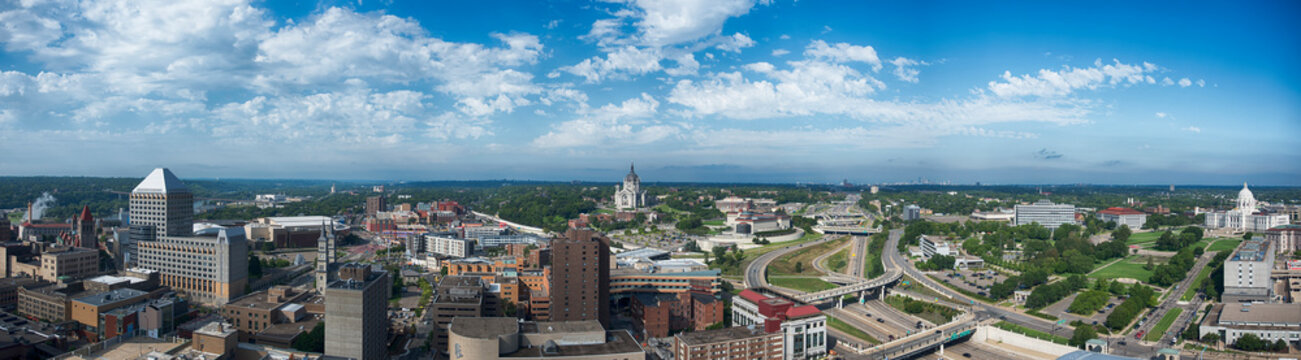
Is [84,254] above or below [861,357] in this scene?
above

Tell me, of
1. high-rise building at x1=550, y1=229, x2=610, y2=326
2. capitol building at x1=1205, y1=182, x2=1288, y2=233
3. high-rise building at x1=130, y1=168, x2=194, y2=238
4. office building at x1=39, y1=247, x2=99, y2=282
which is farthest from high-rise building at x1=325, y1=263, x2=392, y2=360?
capitol building at x1=1205, y1=182, x2=1288, y2=233

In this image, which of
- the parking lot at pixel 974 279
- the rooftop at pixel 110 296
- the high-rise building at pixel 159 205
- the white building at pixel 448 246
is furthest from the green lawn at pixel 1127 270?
the high-rise building at pixel 159 205

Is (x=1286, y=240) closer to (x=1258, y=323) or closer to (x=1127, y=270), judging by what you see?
(x=1127, y=270)

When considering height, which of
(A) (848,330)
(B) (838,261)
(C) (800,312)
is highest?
(C) (800,312)

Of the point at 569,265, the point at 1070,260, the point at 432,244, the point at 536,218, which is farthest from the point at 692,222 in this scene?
the point at 569,265

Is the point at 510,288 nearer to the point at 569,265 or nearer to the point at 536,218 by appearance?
the point at 569,265

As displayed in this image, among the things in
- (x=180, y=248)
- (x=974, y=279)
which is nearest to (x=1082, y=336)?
(x=974, y=279)
